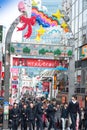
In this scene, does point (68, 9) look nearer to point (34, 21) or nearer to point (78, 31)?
point (78, 31)

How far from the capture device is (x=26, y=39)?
2994 centimetres

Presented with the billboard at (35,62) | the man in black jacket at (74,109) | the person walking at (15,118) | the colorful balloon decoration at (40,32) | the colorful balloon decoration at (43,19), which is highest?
the colorful balloon decoration at (43,19)

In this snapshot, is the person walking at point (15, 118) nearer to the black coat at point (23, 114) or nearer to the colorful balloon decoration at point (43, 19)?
the black coat at point (23, 114)

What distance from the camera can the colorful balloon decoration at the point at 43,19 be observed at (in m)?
28.6

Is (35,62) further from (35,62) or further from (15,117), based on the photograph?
(15,117)

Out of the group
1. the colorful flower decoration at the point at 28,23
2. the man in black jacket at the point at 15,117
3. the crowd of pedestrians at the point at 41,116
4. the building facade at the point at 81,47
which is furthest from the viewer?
the building facade at the point at 81,47

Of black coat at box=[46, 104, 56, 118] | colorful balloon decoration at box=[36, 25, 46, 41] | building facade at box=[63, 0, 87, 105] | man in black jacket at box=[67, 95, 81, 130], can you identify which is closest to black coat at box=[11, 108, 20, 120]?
black coat at box=[46, 104, 56, 118]

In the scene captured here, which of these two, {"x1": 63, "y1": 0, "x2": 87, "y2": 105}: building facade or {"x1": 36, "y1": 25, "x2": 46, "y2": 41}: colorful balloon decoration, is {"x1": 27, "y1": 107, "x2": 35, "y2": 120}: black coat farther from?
{"x1": 63, "y1": 0, "x2": 87, "y2": 105}: building facade

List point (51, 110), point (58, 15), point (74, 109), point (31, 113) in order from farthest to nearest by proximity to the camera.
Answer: point (58, 15) → point (51, 110) → point (31, 113) → point (74, 109)

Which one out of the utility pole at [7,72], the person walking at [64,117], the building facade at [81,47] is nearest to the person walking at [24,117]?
the person walking at [64,117]

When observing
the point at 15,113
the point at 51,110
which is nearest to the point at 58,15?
the point at 51,110

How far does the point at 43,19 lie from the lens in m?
28.7

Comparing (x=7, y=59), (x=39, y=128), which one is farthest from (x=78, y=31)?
(x=39, y=128)

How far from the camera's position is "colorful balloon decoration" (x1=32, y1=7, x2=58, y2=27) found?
2856 centimetres
